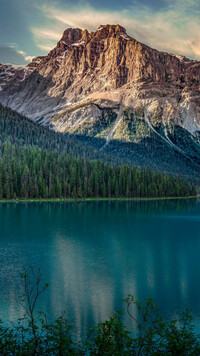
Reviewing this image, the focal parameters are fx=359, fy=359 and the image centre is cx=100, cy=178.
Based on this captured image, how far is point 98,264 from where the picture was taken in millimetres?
52219

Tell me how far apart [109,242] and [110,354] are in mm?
54369

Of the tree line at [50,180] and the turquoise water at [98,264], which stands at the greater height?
the tree line at [50,180]

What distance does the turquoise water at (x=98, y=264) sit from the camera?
112 feet

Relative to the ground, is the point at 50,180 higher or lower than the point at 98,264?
higher

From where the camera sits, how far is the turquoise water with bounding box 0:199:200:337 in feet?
112

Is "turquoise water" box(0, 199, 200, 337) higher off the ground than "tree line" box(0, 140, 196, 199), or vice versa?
"tree line" box(0, 140, 196, 199)

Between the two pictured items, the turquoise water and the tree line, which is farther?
the tree line

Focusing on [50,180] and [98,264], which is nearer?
[98,264]

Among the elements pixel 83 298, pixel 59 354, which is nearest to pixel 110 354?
pixel 59 354

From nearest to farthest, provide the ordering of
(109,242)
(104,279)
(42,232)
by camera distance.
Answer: (104,279), (109,242), (42,232)

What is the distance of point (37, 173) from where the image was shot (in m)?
176

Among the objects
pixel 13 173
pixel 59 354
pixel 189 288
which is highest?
pixel 13 173

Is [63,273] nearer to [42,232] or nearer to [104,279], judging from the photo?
[104,279]

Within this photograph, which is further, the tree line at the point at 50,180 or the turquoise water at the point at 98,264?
the tree line at the point at 50,180
